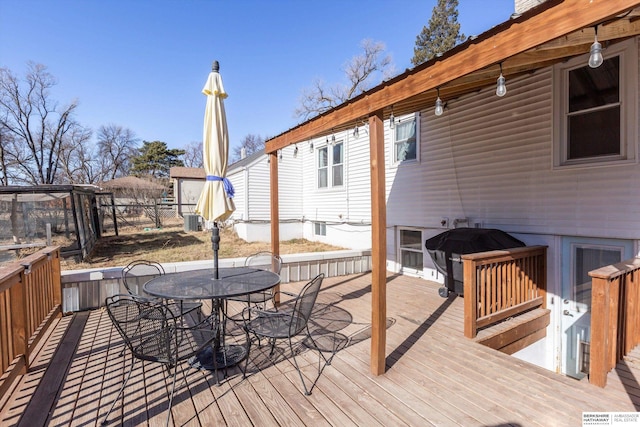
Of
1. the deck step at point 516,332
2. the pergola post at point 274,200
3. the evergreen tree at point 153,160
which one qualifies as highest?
the evergreen tree at point 153,160

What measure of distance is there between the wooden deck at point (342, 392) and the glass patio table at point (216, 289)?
7.6 inches

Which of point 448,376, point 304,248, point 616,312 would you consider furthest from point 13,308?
point 304,248

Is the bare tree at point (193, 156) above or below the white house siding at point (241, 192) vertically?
above

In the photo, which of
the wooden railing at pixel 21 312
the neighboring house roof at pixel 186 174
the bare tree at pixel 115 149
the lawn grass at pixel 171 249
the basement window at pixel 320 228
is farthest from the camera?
the bare tree at pixel 115 149

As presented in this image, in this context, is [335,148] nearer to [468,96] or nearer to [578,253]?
[468,96]

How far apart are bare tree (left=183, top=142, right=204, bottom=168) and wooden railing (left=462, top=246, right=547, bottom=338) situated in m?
38.9

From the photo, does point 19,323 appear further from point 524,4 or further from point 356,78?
point 356,78

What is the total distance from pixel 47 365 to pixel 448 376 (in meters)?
3.76

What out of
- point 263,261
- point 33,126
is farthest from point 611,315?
point 33,126

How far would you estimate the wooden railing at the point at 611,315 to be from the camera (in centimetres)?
262

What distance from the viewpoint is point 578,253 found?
4.36m

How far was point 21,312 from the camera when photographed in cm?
292

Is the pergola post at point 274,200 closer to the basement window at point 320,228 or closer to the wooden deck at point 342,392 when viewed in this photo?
the wooden deck at point 342,392

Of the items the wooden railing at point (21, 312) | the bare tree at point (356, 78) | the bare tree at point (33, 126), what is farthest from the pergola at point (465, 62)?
the bare tree at point (33, 126)
